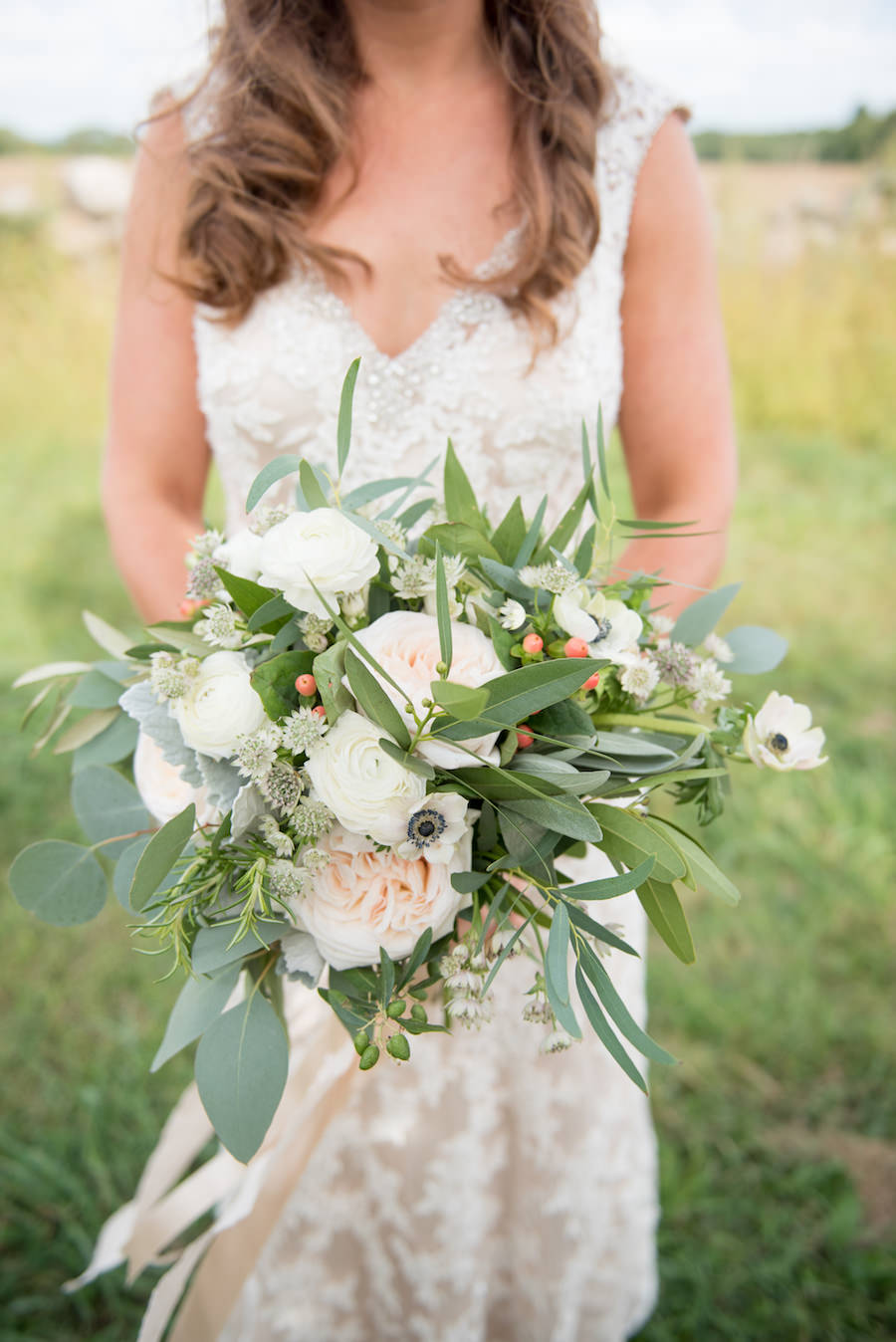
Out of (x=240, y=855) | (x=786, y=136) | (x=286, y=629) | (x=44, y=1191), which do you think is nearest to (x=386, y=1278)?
(x=44, y=1191)

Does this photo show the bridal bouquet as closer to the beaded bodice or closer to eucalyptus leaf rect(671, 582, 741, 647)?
eucalyptus leaf rect(671, 582, 741, 647)

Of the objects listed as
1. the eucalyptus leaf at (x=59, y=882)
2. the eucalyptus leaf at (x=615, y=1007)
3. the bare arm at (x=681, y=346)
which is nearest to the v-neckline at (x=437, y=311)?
the bare arm at (x=681, y=346)

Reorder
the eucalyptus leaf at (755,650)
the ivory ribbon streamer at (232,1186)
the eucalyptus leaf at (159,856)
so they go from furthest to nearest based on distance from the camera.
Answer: the ivory ribbon streamer at (232,1186), the eucalyptus leaf at (755,650), the eucalyptus leaf at (159,856)

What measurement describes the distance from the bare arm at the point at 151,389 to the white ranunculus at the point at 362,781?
2.61 ft

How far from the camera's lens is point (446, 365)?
1.53m

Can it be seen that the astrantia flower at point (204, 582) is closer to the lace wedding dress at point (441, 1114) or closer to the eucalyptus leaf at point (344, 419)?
the eucalyptus leaf at point (344, 419)

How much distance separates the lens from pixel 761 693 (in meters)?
3.84

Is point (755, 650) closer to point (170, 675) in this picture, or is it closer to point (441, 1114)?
point (170, 675)

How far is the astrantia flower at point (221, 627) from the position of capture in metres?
0.88

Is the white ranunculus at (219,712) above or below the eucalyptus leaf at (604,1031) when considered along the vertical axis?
above

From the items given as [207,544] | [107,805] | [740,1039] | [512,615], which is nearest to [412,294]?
[207,544]

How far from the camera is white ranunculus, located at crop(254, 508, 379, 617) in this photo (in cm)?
82

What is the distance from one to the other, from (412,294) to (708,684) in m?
0.90

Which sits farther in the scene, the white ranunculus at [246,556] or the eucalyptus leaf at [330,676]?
the white ranunculus at [246,556]
